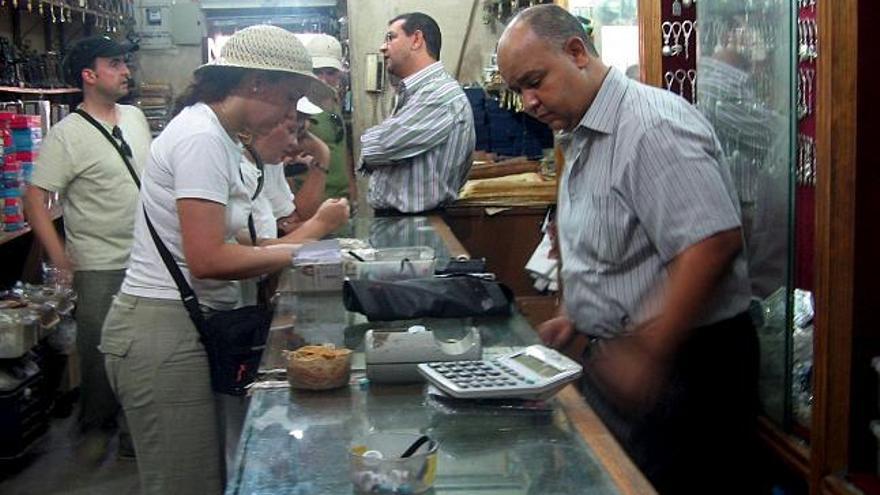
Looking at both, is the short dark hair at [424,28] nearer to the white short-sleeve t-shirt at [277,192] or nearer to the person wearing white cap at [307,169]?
the person wearing white cap at [307,169]

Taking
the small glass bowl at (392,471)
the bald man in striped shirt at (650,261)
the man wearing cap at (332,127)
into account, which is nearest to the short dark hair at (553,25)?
the bald man in striped shirt at (650,261)

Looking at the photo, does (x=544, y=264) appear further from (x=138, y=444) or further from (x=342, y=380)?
(x=342, y=380)

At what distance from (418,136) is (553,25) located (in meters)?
2.39

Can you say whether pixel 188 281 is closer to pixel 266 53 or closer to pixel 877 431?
pixel 266 53

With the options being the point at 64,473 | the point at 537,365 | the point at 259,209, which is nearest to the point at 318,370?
the point at 537,365

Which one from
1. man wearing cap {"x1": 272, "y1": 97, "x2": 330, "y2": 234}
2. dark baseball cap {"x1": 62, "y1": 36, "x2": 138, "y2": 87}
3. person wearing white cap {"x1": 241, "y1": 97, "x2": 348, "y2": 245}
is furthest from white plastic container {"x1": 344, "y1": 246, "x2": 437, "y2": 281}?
dark baseball cap {"x1": 62, "y1": 36, "x2": 138, "y2": 87}

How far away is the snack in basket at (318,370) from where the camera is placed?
6.71ft

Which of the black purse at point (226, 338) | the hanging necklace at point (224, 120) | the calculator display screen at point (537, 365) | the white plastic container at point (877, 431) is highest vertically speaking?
the hanging necklace at point (224, 120)

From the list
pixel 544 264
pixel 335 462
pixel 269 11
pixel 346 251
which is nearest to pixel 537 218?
pixel 544 264

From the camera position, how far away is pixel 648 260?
2.31 metres

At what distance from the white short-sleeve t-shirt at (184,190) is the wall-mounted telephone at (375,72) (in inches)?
191

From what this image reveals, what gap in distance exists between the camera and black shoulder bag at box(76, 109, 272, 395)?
258cm

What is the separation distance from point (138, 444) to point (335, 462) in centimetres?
112

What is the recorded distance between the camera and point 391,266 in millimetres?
2920
